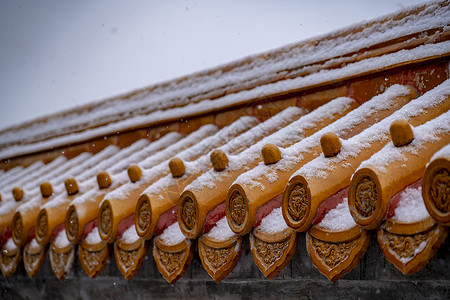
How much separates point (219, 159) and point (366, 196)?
0.64 metres

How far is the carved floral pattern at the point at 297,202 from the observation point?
1.31 meters

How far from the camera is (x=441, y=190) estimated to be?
1.01 m

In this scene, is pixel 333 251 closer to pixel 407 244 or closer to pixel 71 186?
pixel 407 244

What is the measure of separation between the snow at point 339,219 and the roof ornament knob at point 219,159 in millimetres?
486

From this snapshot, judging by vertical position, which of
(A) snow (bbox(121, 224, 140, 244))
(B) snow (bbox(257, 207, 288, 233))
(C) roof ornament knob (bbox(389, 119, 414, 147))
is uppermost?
(C) roof ornament knob (bbox(389, 119, 414, 147))

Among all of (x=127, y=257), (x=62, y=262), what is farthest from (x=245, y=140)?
(x=62, y=262)

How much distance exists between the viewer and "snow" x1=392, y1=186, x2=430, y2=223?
1.10 m

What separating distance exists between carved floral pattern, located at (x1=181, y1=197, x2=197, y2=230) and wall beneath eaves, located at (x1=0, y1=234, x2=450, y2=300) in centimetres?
14

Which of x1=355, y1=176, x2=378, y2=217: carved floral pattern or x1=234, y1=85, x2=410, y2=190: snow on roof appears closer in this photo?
x1=355, y1=176, x2=378, y2=217: carved floral pattern

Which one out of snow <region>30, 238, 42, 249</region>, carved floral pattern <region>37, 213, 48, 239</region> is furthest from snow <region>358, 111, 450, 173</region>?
snow <region>30, 238, 42, 249</region>

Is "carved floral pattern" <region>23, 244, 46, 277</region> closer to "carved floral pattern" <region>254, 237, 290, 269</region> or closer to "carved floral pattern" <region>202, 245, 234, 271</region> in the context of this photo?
"carved floral pattern" <region>202, 245, 234, 271</region>

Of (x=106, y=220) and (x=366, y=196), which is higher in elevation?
(x=366, y=196)

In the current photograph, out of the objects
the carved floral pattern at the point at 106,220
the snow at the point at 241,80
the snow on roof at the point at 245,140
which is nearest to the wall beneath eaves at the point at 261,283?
the carved floral pattern at the point at 106,220

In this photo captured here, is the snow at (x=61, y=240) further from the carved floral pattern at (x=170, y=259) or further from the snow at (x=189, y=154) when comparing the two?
the carved floral pattern at (x=170, y=259)
